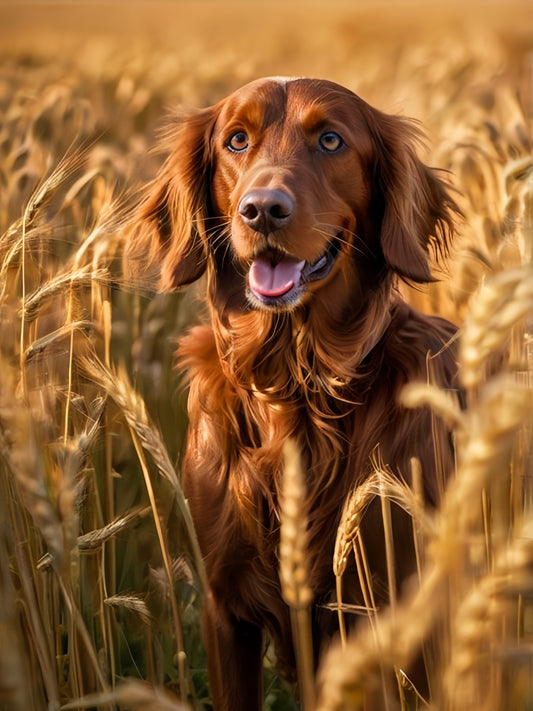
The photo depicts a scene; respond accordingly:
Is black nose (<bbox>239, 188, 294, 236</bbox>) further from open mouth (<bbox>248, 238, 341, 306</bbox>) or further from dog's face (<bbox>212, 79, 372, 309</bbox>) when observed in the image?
open mouth (<bbox>248, 238, 341, 306</bbox>)

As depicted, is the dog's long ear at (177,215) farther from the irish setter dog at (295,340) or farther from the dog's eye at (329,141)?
the dog's eye at (329,141)

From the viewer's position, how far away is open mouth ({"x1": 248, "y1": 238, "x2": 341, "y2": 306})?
85.0 inches

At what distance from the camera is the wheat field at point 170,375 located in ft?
2.98

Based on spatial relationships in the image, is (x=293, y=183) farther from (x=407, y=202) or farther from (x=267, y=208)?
(x=407, y=202)

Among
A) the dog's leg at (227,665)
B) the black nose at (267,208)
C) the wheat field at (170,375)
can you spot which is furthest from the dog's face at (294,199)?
the dog's leg at (227,665)

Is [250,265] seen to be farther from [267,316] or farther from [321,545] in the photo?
[321,545]

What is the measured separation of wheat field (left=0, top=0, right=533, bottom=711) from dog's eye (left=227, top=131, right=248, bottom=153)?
1.05ft

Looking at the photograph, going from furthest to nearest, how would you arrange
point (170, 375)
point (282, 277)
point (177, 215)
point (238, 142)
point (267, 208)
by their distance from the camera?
point (170, 375), point (177, 215), point (238, 142), point (282, 277), point (267, 208)

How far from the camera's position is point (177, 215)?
2.53m

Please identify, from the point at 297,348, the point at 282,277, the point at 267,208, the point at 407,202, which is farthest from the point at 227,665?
the point at 407,202

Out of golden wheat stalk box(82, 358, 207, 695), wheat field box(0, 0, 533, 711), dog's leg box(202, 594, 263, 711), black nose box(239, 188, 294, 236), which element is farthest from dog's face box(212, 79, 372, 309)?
dog's leg box(202, 594, 263, 711)

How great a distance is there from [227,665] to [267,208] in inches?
47.0

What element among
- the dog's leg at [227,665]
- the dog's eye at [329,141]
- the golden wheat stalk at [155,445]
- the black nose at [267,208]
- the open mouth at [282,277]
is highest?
the dog's eye at [329,141]

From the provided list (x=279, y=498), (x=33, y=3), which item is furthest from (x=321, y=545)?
(x=33, y=3)
